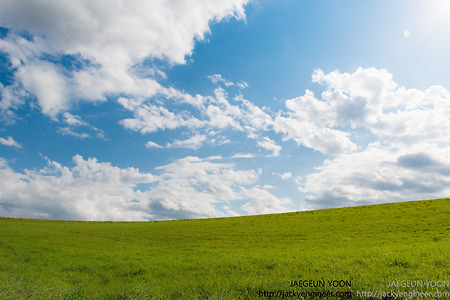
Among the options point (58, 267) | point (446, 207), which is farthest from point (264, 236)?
point (446, 207)

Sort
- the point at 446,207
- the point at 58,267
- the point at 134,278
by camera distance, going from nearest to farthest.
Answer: the point at 134,278
the point at 58,267
the point at 446,207

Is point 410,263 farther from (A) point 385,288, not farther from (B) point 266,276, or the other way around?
(B) point 266,276

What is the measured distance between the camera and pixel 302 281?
11.5 m

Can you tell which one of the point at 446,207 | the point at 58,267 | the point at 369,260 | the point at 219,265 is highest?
the point at 446,207

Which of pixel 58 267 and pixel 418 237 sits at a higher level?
pixel 418 237

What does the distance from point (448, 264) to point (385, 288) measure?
555 cm

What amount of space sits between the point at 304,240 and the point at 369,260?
15.7 metres

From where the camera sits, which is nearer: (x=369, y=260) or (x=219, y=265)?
(x=369, y=260)

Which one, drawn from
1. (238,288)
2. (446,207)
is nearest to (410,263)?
(238,288)

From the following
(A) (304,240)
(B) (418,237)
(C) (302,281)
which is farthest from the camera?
(A) (304,240)

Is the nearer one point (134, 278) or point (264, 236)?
point (134, 278)

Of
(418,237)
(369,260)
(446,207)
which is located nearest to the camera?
(369,260)

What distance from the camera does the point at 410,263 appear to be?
12.9m

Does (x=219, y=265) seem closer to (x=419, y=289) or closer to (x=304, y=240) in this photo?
(x=419, y=289)
